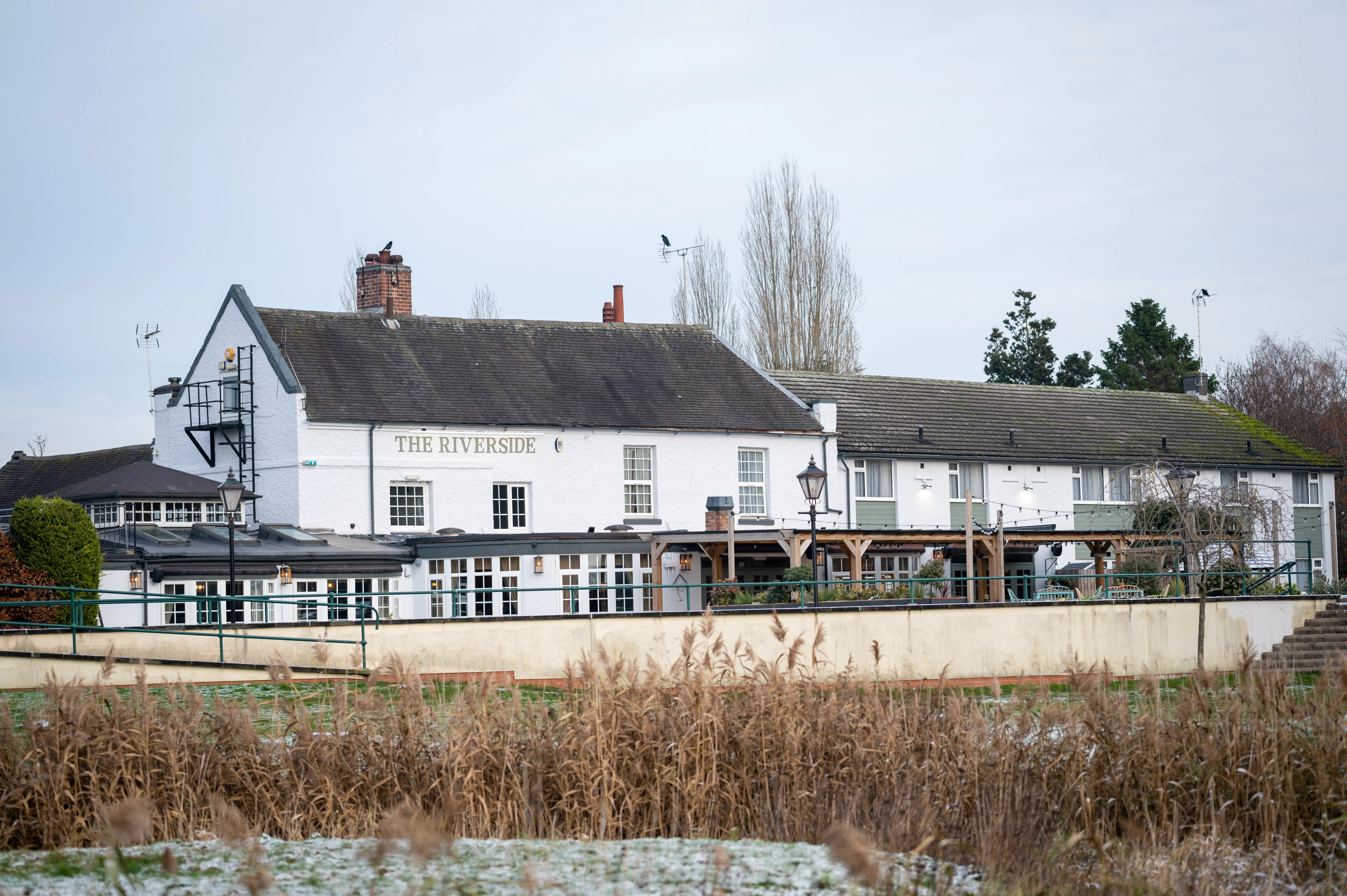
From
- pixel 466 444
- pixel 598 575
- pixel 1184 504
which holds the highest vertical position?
pixel 466 444

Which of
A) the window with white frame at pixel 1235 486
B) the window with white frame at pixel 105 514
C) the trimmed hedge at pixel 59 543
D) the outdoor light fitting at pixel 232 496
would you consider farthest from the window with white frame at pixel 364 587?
the window with white frame at pixel 1235 486

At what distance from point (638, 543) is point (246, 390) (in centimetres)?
1014

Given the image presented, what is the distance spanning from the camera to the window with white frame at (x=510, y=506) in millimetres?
35344

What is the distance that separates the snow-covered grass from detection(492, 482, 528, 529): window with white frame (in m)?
26.8

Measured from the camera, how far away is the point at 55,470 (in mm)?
46250

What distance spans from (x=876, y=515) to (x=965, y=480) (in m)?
→ 3.43

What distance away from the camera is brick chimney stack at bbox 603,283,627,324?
139ft

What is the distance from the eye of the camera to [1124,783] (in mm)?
9453

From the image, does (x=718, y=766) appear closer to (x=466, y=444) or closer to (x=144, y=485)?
(x=144, y=485)

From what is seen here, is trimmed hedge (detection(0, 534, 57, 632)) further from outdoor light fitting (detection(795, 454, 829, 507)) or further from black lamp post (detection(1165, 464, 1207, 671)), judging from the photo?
black lamp post (detection(1165, 464, 1207, 671))

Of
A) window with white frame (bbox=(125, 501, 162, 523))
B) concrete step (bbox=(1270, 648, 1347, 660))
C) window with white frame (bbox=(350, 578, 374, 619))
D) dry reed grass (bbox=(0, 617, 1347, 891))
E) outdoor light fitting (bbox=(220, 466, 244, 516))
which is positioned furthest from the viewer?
window with white frame (bbox=(125, 501, 162, 523))

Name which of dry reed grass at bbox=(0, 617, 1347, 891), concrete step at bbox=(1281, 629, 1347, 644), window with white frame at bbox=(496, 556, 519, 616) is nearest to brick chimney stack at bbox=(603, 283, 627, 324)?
window with white frame at bbox=(496, 556, 519, 616)

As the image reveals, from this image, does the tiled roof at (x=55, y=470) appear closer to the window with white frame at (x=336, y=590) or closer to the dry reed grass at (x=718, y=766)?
the window with white frame at (x=336, y=590)

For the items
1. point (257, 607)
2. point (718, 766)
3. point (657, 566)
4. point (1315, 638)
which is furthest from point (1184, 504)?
point (718, 766)
